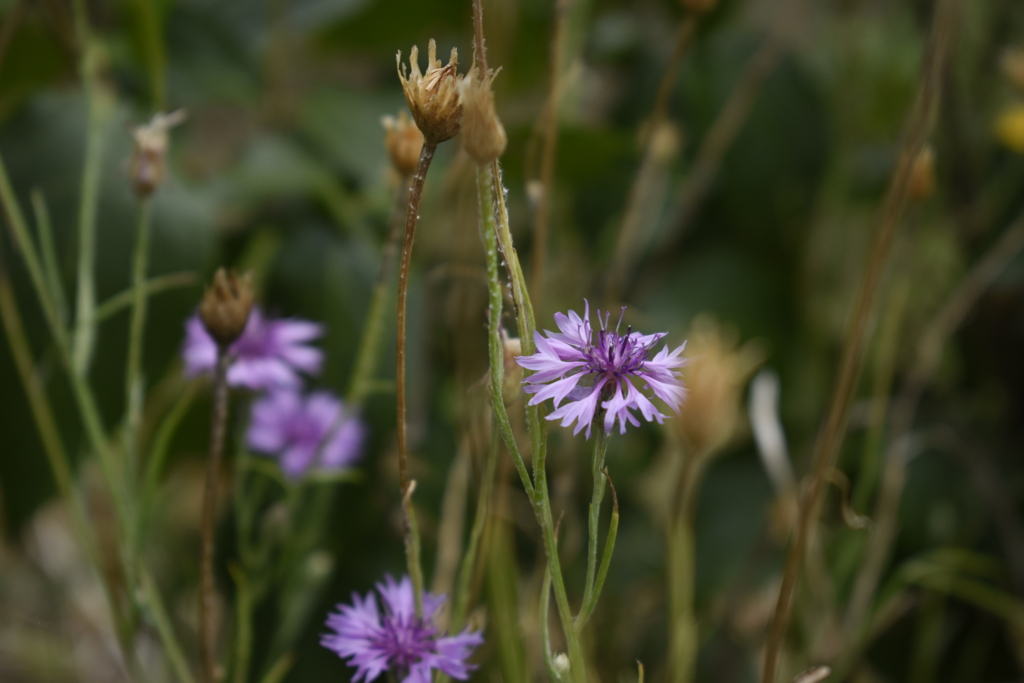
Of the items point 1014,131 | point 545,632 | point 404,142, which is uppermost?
point 1014,131

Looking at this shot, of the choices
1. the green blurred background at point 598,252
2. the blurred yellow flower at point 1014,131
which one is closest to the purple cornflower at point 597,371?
the green blurred background at point 598,252

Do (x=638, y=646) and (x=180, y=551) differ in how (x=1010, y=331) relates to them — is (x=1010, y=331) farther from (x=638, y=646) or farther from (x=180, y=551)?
(x=180, y=551)

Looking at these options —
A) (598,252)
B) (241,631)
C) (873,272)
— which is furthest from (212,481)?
(598,252)

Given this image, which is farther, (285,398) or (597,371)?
(285,398)

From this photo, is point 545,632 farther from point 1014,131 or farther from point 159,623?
point 1014,131

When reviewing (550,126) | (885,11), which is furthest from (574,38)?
(885,11)

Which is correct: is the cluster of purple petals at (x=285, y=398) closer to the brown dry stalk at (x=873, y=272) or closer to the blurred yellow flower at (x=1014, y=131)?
the brown dry stalk at (x=873, y=272)
